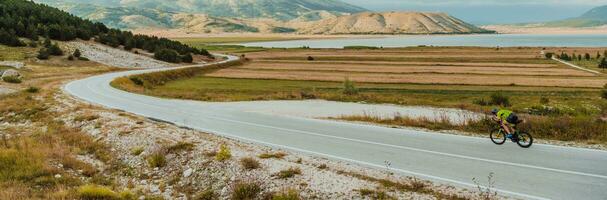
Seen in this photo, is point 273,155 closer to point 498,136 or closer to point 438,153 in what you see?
point 438,153

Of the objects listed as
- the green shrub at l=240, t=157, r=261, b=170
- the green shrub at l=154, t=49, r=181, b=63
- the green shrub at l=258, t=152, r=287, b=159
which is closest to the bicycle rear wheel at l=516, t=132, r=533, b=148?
A: the green shrub at l=258, t=152, r=287, b=159

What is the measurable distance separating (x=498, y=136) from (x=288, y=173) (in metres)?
8.76

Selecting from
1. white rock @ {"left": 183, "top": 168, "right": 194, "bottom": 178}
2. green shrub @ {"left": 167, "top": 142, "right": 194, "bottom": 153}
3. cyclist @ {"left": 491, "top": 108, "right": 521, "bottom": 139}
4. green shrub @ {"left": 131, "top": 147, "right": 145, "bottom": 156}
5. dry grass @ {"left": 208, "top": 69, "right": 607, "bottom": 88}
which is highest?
cyclist @ {"left": 491, "top": 108, "right": 521, "bottom": 139}

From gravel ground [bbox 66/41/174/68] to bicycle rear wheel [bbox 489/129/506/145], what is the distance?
246 feet

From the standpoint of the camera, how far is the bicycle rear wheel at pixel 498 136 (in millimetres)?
17500

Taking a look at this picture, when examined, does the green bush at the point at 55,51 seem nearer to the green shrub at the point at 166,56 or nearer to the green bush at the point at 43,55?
the green bush at the point at 43,55

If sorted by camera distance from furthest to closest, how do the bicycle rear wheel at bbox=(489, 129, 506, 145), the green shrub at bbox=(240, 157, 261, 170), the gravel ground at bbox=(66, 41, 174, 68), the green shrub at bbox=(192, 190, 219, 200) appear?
the gravel ground at bbox=(66, 41, 174, 68), the bicycle rear wheel at bbox=(489, 129, 506, 145), the green shrub at bbox=(240, 157, 261, 170), the green shrub at bbox=(192, 190, 219, 200)

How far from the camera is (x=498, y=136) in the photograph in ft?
58.1

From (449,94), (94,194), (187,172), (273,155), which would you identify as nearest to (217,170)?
(187,172)

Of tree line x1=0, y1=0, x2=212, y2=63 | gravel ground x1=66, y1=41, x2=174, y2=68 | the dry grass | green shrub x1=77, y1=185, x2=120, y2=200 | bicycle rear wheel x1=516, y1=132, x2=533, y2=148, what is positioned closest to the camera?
green shrub x1=77, y1=185, x2=120, y2=200

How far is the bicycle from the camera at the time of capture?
663 inches

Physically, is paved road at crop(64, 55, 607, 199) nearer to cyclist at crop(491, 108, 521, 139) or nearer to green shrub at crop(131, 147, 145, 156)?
cyclist at crop(491, 108, 521, 139)

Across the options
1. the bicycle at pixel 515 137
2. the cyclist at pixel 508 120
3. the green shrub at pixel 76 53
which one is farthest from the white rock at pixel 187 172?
the green shrub at pixel 76 53

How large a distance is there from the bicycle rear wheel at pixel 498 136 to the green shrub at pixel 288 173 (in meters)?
8.22
